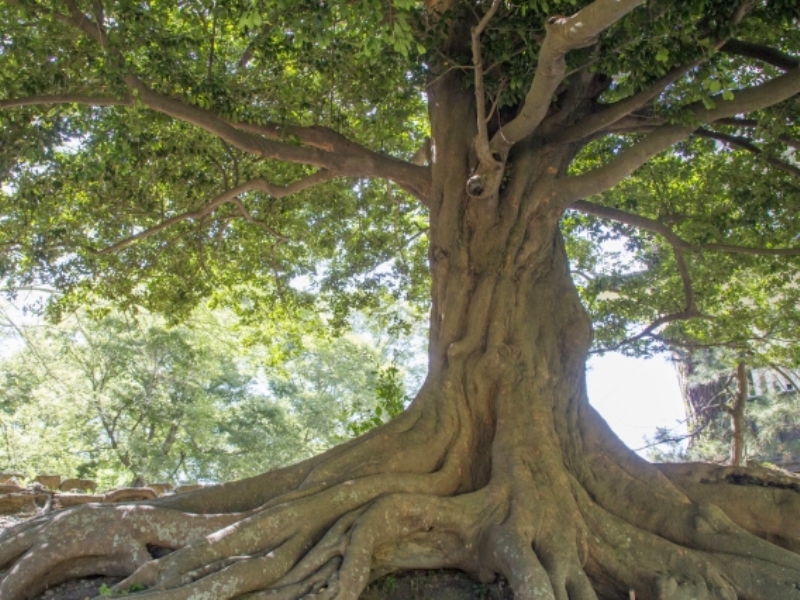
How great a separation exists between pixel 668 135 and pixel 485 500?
3.72 m

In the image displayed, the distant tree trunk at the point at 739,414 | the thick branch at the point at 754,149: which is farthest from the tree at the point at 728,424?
the thick branch at the point at 754,149

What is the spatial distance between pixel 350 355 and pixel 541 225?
843 inches

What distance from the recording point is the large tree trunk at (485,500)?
13.4 ft

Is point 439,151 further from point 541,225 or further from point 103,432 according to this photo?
point 103,432

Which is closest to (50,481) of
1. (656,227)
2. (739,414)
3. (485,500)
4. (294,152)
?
(294,152)

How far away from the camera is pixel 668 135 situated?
5.99m

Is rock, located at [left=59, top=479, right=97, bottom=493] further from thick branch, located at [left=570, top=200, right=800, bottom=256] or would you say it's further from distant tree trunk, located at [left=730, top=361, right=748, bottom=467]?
distant tree trunk, located at [left=730, top=361, right=748, bottom=467]

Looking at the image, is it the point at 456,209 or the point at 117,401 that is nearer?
the point at 456,209

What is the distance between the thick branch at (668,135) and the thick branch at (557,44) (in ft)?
3.45

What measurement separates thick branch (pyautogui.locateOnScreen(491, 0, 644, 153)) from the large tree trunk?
1123mm

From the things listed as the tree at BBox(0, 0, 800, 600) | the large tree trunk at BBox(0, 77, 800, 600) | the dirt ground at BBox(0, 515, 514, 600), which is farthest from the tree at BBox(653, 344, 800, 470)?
the dirt ground at BBox(0, 515, 514, 600)

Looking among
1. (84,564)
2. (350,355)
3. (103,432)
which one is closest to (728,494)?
(84,564)

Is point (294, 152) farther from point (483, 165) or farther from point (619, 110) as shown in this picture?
point (619, 110)

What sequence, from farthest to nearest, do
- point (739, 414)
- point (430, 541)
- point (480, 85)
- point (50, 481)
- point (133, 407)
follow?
point (133, 407) < point (739, 414) < point (50, 481) < point (480, 85) < point (430, 541)
